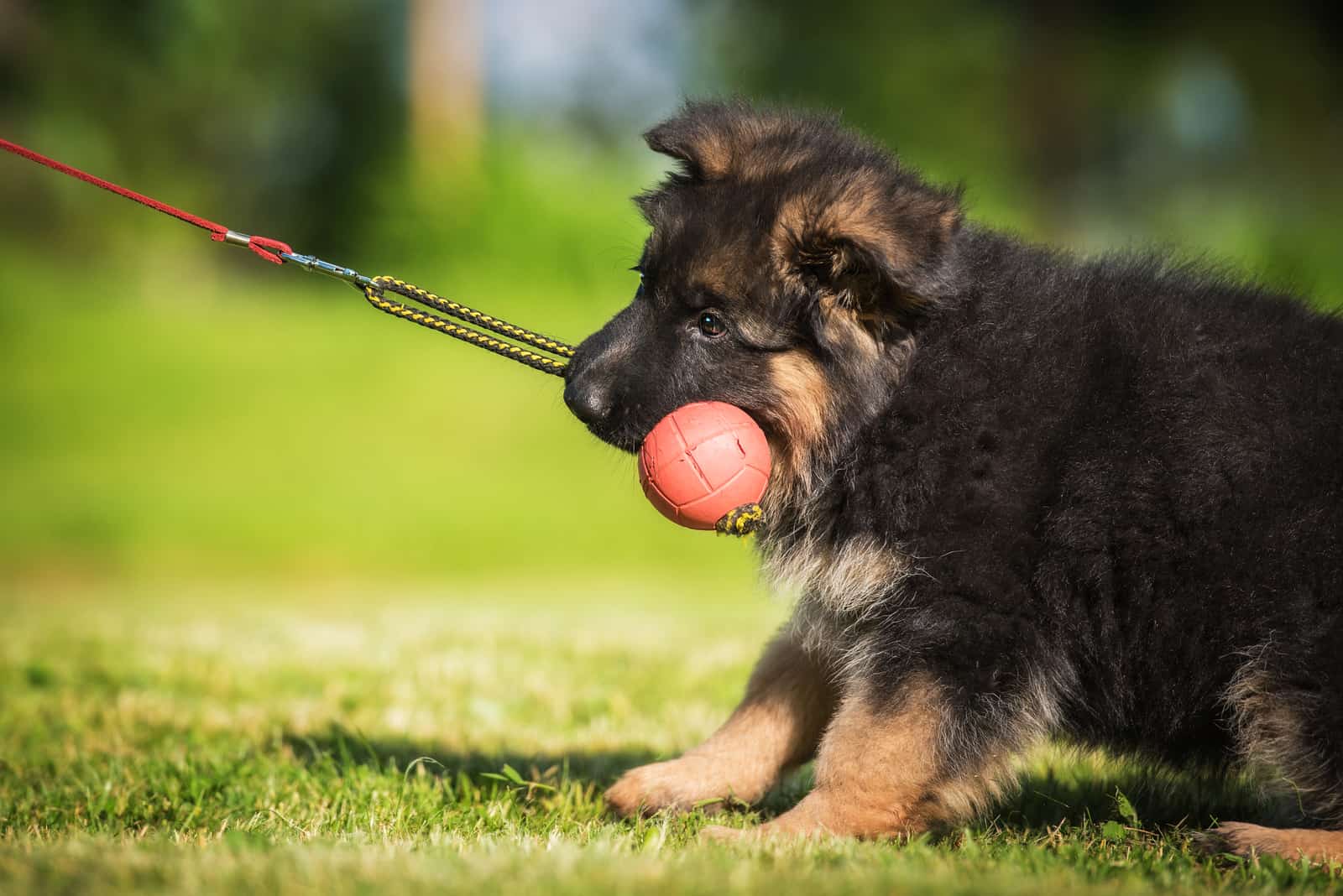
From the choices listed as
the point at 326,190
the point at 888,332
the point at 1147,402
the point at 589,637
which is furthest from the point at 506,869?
the point at 326,190

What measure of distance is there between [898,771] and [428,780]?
59.6 inches

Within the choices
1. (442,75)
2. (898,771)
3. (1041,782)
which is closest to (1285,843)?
(898,771)

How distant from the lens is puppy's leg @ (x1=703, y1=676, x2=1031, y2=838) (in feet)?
10.3

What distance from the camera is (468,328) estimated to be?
3891 millimetres

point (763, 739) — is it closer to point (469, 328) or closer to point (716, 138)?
point (469, 328)

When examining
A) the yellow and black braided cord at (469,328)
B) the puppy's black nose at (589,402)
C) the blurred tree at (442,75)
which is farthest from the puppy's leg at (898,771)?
the blurred tree at (442,75)

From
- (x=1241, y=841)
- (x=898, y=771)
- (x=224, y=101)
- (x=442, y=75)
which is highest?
(x=224, y=101)

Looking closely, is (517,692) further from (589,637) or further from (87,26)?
(87,26)

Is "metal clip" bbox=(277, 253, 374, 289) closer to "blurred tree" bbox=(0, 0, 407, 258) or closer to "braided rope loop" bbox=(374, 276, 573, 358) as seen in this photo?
"braided rope loop" bbox=(374, 276, 573, 358)

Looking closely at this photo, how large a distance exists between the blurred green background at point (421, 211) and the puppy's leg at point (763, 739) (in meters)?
1.37

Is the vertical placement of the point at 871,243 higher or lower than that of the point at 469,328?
higher

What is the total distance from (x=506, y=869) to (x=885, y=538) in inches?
51.0

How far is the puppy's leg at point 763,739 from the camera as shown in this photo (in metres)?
3.62

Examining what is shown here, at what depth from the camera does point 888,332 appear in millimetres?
3406
